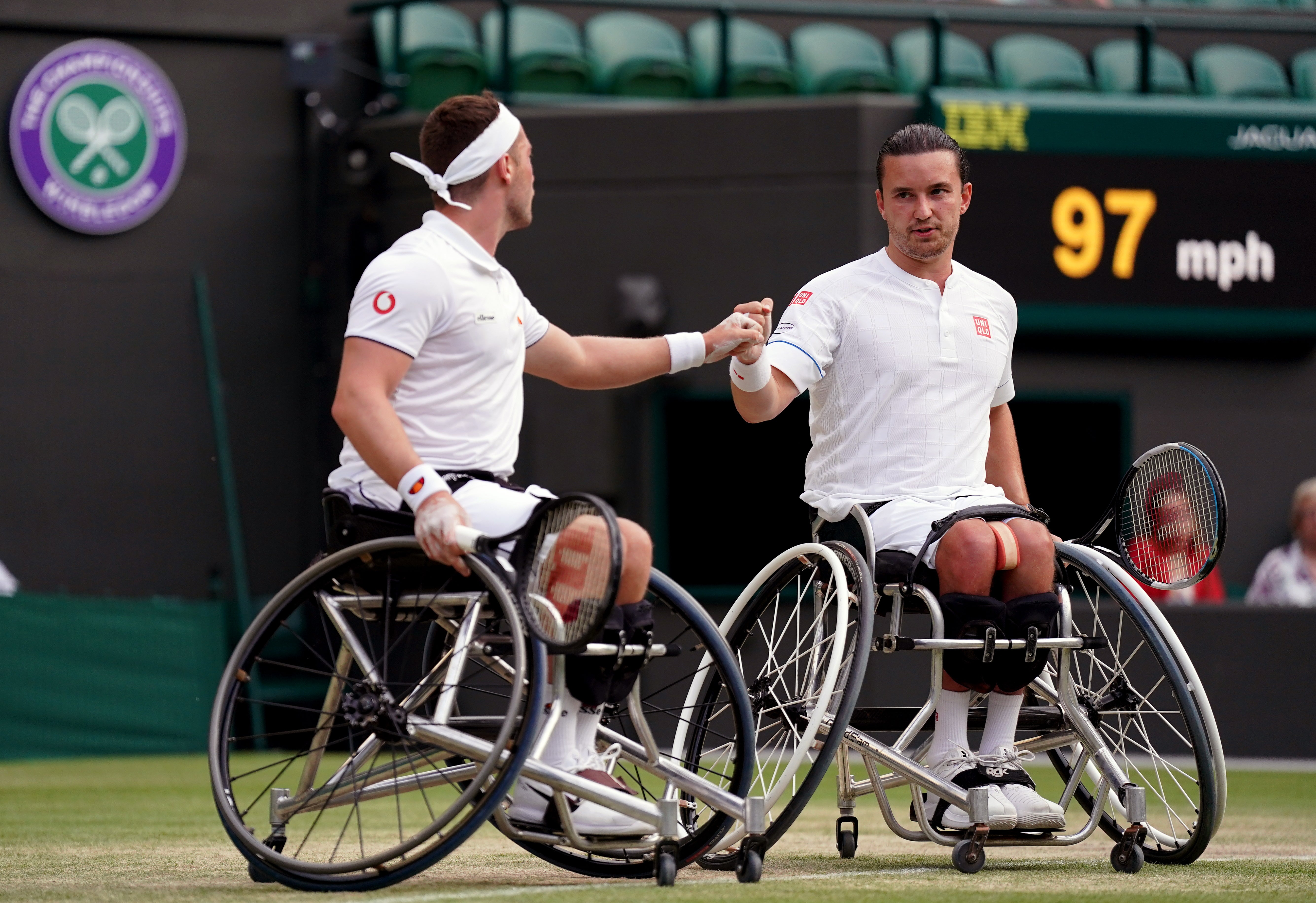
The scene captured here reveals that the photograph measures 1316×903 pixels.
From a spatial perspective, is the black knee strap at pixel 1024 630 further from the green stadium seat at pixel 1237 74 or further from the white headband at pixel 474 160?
the green stadium seat at pixel 1237 74

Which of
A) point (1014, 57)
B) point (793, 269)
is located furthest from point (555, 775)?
point (1014, 57)

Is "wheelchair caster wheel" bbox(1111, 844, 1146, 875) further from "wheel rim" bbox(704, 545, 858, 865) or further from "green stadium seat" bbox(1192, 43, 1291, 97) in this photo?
"green stadium seat" bbox(1192, 43, 1291, 97)

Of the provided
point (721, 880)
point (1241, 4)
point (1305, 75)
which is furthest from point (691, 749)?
point (1241, 4)

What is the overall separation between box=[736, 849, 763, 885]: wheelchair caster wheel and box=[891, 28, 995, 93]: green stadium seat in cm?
861

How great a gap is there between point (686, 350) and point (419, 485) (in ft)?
3.21

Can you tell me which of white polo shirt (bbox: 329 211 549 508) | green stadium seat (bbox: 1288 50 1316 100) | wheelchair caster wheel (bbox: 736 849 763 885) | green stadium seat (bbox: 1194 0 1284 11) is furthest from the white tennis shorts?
green stadium seat (bbox: 1194 0 1284 11)

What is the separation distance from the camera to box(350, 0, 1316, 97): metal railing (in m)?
11.4

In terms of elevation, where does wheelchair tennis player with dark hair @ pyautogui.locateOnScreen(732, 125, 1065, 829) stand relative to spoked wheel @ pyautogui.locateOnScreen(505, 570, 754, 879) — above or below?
above

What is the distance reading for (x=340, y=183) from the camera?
12.2 metres

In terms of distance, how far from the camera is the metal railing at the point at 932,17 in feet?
37.2

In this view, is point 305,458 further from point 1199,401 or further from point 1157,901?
point 1157,901

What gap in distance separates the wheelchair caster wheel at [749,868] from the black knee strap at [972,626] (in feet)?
2.25

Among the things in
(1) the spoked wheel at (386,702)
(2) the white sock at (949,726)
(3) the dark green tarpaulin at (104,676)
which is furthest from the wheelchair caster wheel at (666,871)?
(3) the dark green tarpaulin at (104,676)

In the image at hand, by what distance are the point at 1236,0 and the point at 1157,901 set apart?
11647mm
